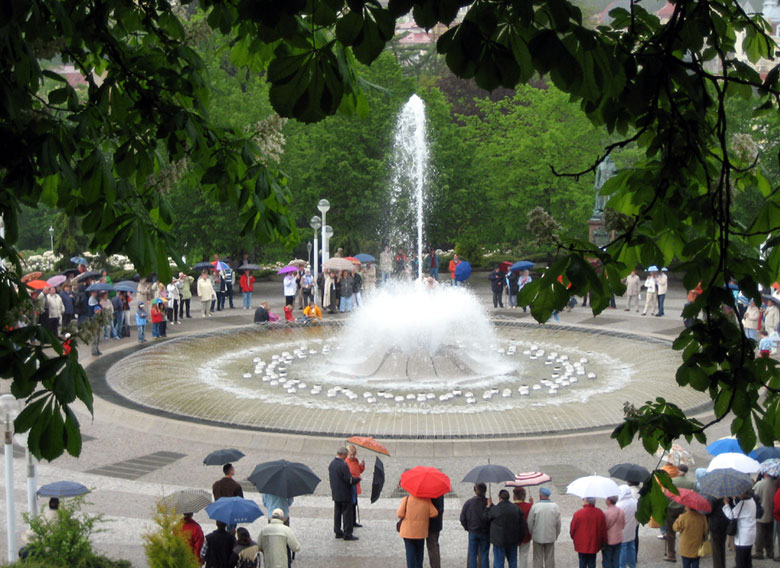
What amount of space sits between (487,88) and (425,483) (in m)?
7.87

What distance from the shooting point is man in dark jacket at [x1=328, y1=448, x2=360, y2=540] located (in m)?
12.2

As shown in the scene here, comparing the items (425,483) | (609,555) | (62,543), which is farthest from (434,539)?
(62,543)

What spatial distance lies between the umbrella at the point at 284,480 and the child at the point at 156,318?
14814mm

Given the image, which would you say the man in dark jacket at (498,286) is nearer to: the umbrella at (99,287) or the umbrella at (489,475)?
the umbrella at (99,287)

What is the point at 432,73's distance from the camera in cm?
7800

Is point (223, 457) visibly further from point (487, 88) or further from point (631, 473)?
point (487, 88)

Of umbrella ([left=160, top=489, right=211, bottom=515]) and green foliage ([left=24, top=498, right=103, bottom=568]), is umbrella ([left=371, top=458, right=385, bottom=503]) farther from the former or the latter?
green foliage ([left=24, top=498, right=103, bottom=568])

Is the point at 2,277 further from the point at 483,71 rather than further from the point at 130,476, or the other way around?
the point at 130,476

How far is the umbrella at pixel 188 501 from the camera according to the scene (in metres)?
11.0

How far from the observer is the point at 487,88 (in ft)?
12.7

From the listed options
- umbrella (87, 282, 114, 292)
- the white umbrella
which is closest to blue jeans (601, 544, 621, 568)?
the white umbrella

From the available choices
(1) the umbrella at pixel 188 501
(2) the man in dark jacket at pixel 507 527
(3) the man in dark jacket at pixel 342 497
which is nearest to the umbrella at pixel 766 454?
(2) the man in dark jacket at pixel 507 527

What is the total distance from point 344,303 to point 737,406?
1100 inches

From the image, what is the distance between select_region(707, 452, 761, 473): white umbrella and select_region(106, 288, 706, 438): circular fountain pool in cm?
510
